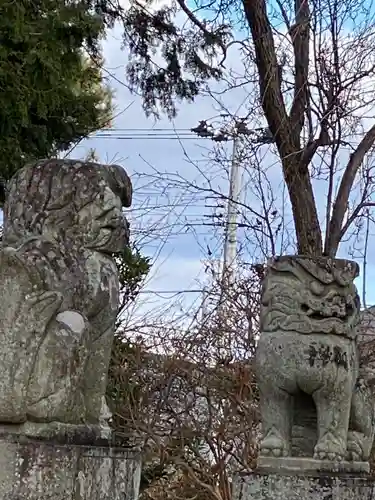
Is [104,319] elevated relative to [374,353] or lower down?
lower down

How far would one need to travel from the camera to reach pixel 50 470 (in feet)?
10.2

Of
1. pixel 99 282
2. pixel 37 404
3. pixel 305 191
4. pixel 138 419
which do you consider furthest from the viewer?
pixel 305 191

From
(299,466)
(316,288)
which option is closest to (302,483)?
(299,466)

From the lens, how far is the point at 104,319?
3582 mm

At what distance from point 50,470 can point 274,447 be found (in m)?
1.79

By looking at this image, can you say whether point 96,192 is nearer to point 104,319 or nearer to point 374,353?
point 104,319

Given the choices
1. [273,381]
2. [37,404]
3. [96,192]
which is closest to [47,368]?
[37,404]

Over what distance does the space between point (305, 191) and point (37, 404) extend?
6569 mm

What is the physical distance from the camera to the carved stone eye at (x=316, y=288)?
15.5 feet

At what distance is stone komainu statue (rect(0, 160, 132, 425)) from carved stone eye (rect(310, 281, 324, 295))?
4.47 ft

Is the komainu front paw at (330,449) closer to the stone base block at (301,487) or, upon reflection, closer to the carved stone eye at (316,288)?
the stone base block at (301,487)

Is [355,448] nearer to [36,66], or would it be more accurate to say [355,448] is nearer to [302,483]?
[302,483]

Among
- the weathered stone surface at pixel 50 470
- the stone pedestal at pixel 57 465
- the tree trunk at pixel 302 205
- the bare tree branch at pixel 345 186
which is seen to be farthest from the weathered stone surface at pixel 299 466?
the bare tree branch at pixel 345 186

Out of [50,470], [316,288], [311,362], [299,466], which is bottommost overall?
[50,470]
